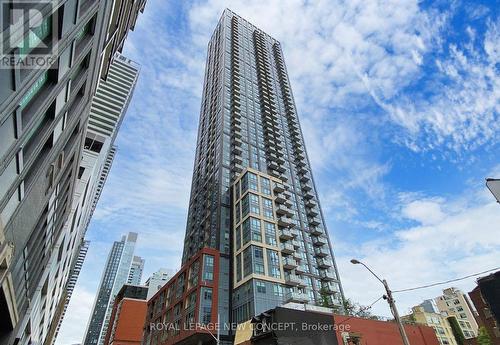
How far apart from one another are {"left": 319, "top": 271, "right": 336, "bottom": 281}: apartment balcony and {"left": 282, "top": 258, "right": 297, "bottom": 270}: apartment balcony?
31.4 feet

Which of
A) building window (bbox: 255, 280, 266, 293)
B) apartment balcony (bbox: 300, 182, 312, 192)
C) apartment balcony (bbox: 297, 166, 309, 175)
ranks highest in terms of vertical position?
apartment balcony (bbox: 297, 166, 309, 175)

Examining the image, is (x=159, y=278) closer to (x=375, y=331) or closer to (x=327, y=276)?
(x=327, y=276)

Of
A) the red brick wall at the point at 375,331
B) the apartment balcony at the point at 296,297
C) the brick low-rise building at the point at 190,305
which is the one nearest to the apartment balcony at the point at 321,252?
the apartment balcony at the point at 296,297

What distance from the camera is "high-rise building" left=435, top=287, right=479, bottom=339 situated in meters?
89.8

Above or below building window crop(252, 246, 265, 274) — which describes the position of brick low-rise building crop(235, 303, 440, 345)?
below

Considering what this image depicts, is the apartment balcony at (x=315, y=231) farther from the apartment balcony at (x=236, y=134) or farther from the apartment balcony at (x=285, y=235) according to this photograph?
the apartment balcony at (x=236, y=134)

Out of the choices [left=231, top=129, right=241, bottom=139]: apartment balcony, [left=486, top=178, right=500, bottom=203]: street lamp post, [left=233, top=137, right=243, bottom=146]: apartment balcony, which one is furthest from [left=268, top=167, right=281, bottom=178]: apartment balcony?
[left=486, top=178, right=500, bottom=203]: street lamp post

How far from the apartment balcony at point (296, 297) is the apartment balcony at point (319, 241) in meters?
17.7

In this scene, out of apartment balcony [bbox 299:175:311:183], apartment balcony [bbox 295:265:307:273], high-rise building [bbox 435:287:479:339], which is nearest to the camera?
apartment balcony [bbox 295:265:307:273]

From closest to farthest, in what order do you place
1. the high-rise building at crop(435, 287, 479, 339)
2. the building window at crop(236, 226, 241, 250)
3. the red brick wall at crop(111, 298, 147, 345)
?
1. the building window at crop(236, 226, 241, 250)
2. the red brick wall at crop(111, 298, 147, 345)
3. the high-rise building at crop(435, 287, 479, 339)

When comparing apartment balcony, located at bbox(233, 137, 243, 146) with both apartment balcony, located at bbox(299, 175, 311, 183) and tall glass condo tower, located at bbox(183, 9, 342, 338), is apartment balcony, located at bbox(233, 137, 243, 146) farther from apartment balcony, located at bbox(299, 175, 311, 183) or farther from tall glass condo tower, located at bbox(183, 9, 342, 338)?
apartment balcony, located at bbox(299, 175, 311, 183)

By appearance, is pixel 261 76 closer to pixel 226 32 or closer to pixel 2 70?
pixel 226 32

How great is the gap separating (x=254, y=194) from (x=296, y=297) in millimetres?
21479

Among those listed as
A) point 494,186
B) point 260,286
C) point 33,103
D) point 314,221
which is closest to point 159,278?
point 314,221
